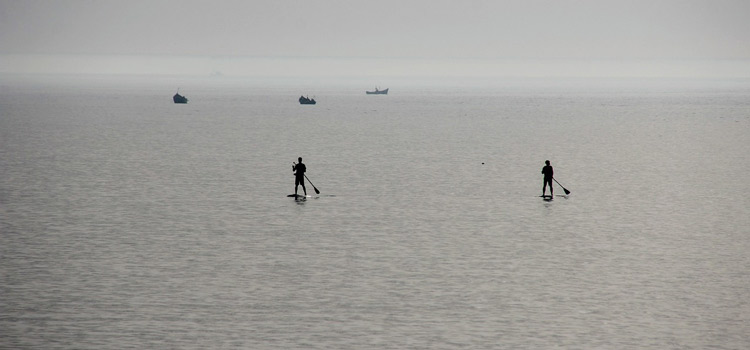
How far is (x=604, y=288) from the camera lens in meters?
27.4

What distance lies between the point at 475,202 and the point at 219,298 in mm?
22901

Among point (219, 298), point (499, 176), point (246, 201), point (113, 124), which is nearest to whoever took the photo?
point (219, 298)

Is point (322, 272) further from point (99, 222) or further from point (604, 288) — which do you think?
point (99, 222)

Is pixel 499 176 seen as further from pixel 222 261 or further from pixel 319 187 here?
pixel 222 261

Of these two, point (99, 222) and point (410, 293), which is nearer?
point (410, 293)

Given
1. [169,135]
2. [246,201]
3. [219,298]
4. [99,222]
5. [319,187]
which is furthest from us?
[169,135]

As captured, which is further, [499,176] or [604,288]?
[499,176]

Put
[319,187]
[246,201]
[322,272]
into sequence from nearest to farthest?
[322,272] → [246,201] → [319,187]

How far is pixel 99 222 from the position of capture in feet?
130

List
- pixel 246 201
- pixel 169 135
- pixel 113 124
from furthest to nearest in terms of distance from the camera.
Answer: pixel 113 124 → pixel 169 135 → pixel 246 201

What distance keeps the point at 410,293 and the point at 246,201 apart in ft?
70.5

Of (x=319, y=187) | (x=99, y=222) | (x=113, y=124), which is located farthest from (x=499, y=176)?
(x=113, y=124)

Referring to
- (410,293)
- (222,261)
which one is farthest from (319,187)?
(410,293)

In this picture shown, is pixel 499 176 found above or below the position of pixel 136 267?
above
